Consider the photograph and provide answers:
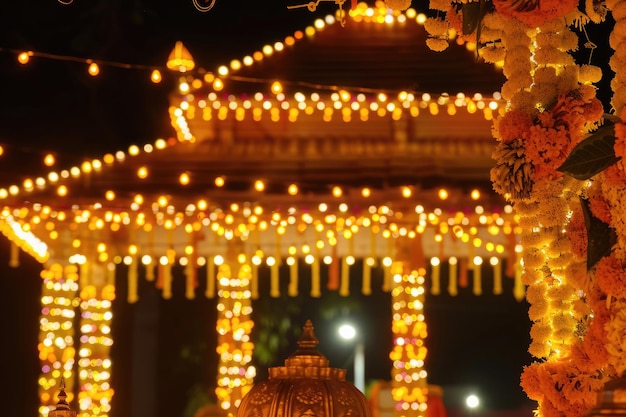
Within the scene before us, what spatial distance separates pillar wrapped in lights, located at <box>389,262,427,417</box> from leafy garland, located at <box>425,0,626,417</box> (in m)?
5.68

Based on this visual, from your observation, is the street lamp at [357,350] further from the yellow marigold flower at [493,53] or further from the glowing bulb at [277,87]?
the yellow marigold flower at [493,53]

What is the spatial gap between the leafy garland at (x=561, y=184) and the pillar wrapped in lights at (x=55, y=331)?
282 inches

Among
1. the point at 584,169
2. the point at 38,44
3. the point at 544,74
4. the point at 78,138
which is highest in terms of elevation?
the point at 38,44

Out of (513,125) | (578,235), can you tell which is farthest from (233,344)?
(578,235)

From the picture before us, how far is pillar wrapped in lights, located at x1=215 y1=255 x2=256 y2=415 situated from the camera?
11.8 metres

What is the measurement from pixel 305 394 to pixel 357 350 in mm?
10415

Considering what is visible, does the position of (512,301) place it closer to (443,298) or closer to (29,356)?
(443,298)

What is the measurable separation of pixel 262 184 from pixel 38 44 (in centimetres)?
1082

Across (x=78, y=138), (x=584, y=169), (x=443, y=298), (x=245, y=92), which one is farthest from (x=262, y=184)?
(x=78, y=138)

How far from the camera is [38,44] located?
2112 cm

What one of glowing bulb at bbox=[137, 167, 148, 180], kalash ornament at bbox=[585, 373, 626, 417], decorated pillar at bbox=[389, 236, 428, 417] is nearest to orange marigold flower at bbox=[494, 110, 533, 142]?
kalash ornament at bbox=[585, 373, 626, 417]

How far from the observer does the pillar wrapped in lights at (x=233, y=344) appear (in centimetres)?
1184

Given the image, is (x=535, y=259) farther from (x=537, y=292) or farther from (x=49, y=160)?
(x=49, y=160)

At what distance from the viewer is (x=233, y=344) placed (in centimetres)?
1191
